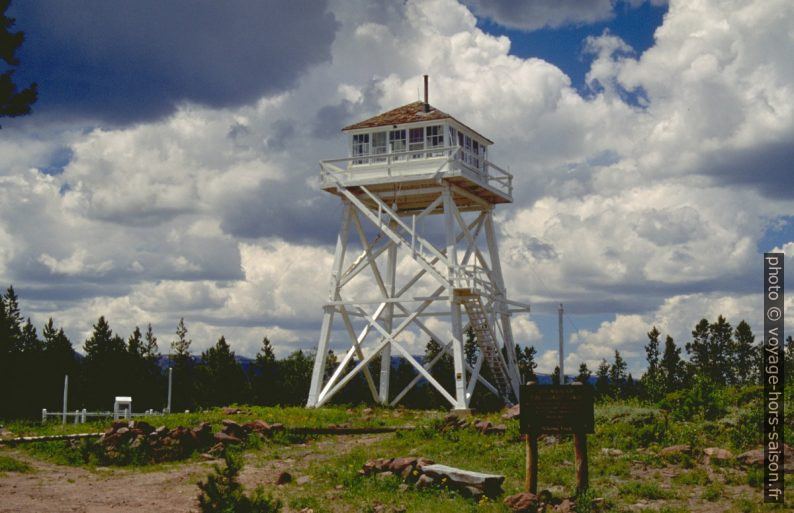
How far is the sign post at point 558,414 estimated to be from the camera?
2275cm

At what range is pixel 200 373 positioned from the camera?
7494cm

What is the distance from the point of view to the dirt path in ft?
73.9

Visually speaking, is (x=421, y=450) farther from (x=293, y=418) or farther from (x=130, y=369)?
(x=130, y=369)

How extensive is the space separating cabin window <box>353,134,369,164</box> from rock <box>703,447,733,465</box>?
2355cm

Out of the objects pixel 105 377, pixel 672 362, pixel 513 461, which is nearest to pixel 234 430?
pixel 513 461

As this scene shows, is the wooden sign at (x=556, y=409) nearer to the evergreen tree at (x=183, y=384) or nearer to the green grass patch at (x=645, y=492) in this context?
the green grass patch at (x=645, y=492)

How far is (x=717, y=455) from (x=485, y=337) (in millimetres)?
19829

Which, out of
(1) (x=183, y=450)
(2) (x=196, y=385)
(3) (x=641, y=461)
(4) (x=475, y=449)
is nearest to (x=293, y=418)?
(1) (x=183, y=450)

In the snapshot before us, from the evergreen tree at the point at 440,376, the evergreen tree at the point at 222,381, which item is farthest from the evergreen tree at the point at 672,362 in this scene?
the evergreen tree at the point at 222,381

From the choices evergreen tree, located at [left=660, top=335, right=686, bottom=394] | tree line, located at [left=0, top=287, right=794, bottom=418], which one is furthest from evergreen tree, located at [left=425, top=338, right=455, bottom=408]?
evergreen tree, located at [left=660, top=335, right=686, bottom=394]

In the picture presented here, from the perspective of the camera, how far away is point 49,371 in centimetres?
7156

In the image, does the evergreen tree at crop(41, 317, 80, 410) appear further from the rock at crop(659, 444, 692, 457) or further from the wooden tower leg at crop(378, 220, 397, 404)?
the rock at crop(659, 444, 692, 457)

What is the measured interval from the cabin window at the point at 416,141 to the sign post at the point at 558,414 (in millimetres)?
21646

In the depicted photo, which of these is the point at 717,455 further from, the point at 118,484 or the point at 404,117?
the point at 404,117
